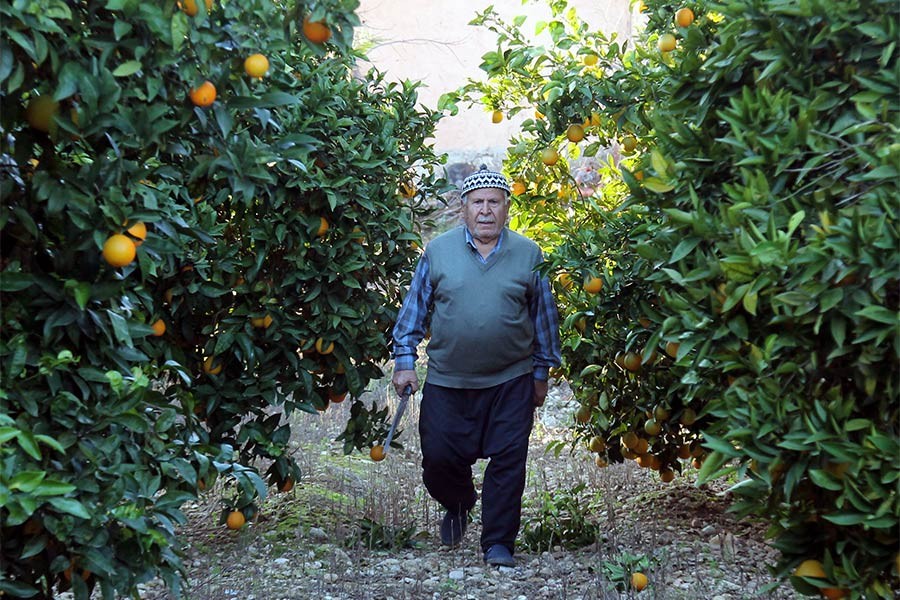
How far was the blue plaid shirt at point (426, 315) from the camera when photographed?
15.3ft

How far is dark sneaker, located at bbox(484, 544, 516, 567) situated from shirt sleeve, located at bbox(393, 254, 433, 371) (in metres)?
0.90

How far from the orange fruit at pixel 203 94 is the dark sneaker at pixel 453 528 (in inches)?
119

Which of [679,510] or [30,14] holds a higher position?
[30,14]

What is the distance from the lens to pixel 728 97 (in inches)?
113

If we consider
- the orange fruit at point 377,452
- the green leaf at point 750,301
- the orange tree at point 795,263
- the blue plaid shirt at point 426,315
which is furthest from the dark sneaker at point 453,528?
the green leaf at point 750,301

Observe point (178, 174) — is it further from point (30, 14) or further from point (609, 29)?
point (609, 29)

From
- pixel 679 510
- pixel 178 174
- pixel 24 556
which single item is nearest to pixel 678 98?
pixel 178 174

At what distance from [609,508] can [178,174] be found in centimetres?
316

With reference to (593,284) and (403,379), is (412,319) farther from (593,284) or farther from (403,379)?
(593,284)

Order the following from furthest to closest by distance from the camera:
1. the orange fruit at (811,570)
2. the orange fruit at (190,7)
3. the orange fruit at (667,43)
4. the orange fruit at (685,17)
A: the orange fruit at (667,43) → the orange fruit at (685,17) → the orange fruit at (811,570) → the orange fruit at (190,7)

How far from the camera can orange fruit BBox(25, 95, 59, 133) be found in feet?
7.49

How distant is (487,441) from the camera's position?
4.69m

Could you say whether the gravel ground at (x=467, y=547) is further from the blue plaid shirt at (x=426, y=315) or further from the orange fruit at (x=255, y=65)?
the orange fruit at (x=255, y=65)

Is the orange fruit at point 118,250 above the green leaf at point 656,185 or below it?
below
